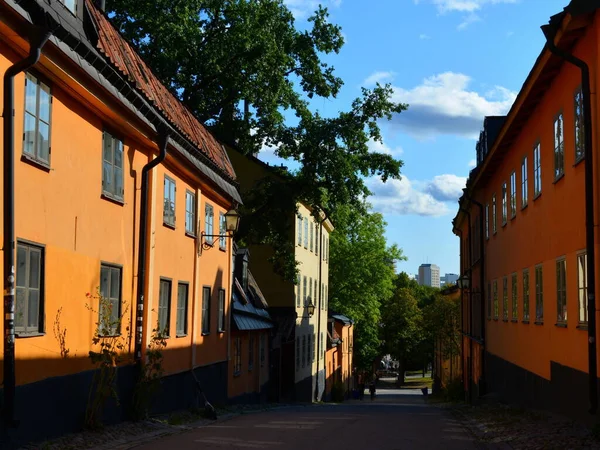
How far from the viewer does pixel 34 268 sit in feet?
36.8

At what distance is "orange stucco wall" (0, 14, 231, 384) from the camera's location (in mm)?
10992

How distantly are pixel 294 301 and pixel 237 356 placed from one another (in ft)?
43.7

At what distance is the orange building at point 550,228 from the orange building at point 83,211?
7.11 meters

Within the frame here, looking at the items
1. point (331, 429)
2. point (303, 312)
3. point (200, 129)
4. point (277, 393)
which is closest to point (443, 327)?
point (303, 312)

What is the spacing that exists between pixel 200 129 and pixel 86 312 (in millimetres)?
10834

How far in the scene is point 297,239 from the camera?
4209 centimetres

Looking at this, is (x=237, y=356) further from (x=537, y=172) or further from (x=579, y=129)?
(x=579, y=129)

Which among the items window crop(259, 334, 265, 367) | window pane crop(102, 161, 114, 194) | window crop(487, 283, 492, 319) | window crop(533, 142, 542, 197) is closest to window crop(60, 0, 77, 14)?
window pane crop(102, 161, 114, 194)

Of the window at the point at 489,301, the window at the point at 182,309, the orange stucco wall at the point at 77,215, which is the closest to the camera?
the orange stucco wall at the point at 77,215

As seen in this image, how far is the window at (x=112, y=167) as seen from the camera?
14251mm

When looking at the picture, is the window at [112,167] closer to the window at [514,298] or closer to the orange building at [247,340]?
the orange building at [247,340]

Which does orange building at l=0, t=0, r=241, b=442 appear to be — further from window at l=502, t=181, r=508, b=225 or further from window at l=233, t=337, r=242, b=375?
window at l=502, t=181, r=508, b=225

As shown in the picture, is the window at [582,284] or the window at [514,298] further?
the window at [514,298]

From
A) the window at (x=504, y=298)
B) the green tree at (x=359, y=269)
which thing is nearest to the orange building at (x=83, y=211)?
the window at (x=504, y=298)
